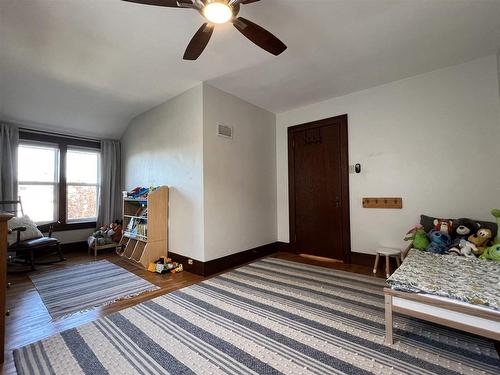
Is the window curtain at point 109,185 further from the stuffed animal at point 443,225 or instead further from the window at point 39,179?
the stuffed animal at point 443,225

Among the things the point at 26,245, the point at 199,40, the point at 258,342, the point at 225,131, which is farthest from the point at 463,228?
the point at 26,245

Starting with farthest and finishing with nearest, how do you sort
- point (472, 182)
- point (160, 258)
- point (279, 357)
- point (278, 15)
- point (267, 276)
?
1. point (160, 258)
2. point (267, 276)
3. point (472, 182)
4. point (278, 15)
5. point (279, 357)

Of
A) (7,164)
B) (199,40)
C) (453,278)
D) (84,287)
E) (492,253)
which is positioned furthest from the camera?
(7,164)

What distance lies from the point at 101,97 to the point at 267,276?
3.74 metres

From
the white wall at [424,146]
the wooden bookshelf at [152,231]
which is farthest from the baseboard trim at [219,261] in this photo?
the white wall at [424,146]

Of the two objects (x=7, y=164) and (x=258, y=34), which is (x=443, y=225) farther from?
(x=7, y=164)

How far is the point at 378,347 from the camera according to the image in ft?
5.05

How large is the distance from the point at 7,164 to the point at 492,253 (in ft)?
21.5

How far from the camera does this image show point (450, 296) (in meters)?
1.44

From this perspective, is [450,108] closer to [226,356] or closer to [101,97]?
[226,356]

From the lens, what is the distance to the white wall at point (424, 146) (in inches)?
100

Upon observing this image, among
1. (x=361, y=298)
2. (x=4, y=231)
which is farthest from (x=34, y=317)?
(x=361, y=298)

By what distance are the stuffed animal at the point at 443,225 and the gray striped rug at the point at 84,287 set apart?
3403mm

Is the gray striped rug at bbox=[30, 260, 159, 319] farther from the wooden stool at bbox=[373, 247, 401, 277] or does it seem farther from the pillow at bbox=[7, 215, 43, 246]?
the wooden stool at bbox=[373, 247, 401, 277]
